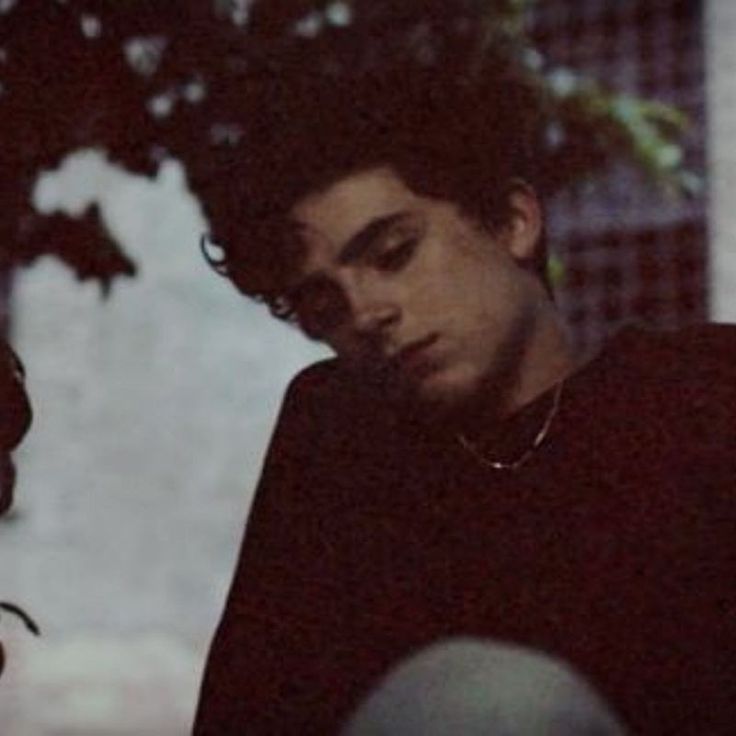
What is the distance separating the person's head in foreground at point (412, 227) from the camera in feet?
8.64

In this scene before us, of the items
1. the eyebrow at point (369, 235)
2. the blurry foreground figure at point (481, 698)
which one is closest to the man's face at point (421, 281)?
the eyebrow at point (369, 235)

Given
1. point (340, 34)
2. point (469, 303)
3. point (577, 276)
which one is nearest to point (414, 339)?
point (469, 303)

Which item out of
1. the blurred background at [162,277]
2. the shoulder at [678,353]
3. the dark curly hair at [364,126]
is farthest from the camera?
the blurred background at [162,277]

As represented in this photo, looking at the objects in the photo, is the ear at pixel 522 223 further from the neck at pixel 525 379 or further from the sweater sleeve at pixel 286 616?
the sweater sleeve at pixel 286 616

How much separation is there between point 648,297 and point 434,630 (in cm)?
53

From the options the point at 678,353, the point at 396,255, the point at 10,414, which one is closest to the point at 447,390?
the point at 396,255

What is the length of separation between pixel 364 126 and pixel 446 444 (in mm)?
426

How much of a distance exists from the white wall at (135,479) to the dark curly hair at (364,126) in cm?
12

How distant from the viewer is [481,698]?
8.04 ft

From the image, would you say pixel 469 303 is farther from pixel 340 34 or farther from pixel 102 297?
pixel 102 297

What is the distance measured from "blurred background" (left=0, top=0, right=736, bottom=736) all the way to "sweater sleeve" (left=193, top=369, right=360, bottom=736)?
7 cm

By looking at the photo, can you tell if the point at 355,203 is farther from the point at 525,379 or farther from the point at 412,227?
the point at 525,379

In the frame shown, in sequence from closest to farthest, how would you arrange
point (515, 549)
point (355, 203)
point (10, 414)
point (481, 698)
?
point (481, 698), point (515, 549), point (355, 203), point (10, 414)

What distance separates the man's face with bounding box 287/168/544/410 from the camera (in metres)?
2.63
